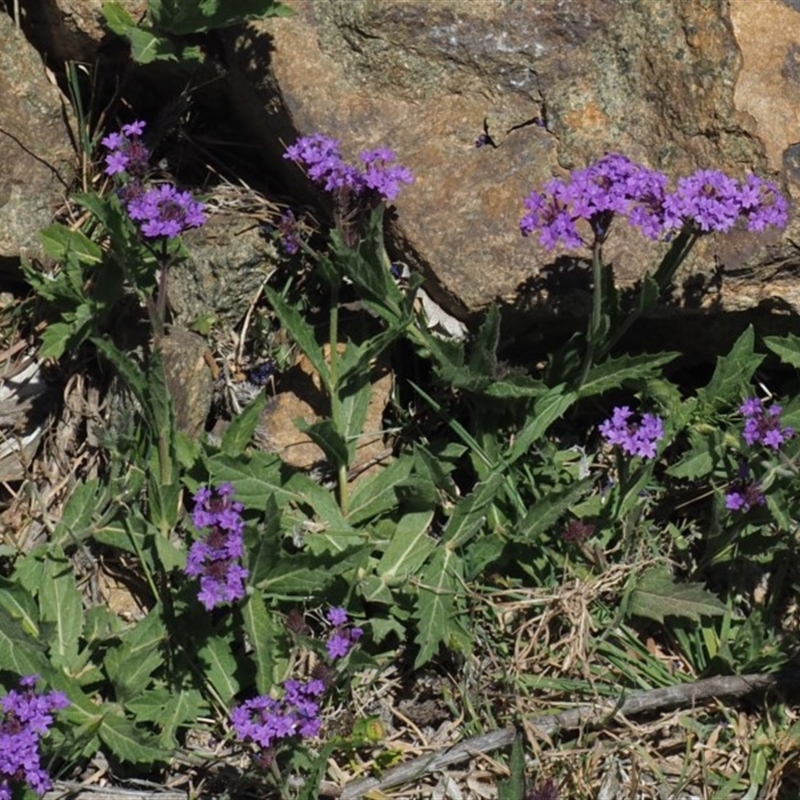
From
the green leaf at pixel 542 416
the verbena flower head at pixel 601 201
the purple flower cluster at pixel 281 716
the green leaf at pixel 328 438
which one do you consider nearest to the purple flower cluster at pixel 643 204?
the verbena flower head at pixel 601 201

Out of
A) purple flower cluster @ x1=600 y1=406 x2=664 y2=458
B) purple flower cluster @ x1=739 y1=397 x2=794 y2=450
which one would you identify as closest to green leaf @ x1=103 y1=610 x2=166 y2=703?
purple flower cluster @ x1=600 y1=406 x2=664 y2=458

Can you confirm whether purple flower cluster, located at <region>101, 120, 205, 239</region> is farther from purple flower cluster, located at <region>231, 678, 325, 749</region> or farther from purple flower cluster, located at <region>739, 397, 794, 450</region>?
purple flower cluster, located at <region>739, 397, 794, 450</region>

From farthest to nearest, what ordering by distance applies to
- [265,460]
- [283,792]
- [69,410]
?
[69,410], [265,460], [283,792]

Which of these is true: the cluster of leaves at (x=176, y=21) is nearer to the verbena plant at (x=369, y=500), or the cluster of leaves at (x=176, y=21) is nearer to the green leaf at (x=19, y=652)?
the verbena plant at (x=369, y=500)

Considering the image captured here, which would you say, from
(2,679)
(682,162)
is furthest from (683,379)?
(2,679)

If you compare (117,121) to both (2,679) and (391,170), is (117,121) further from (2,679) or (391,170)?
(2,679)
